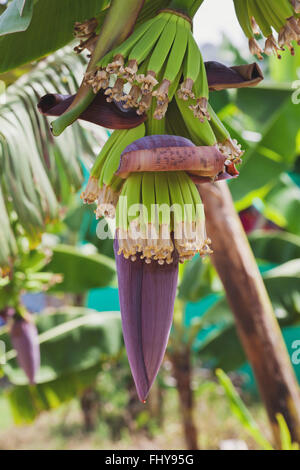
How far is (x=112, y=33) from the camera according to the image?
331mm

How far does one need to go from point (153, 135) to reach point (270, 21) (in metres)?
0.15

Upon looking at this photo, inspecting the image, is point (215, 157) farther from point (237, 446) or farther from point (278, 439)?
point (237, 446)

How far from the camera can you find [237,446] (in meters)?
1.49

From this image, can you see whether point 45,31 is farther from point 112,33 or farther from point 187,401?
point 187,401

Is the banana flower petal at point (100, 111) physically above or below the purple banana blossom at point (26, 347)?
above

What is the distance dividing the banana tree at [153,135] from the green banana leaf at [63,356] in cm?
146

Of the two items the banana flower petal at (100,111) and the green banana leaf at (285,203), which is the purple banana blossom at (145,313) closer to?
the banana flower petal at (100,111)

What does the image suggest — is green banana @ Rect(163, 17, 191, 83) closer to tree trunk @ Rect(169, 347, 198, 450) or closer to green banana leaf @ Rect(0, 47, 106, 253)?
green banana leaf @ Rect(0, 47, 106, 253)

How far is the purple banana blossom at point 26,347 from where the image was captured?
52.2 inches

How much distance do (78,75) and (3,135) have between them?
194mm

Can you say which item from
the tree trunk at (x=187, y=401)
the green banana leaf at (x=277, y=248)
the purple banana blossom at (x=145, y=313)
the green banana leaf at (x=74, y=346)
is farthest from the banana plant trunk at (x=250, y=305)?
the green banana leaf at (x=277, y=248)

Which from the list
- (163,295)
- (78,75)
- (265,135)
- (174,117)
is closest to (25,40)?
(174,117)

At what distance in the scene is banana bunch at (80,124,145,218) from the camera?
337 mm

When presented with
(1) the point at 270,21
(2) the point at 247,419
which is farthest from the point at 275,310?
(1) the point at 270,21
